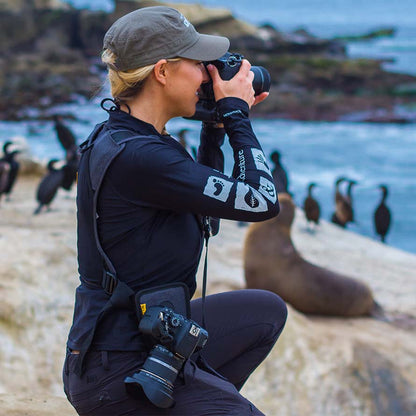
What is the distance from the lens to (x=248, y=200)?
6.84 feet

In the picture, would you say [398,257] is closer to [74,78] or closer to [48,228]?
[48,228]

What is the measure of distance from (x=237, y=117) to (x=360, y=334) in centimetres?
365

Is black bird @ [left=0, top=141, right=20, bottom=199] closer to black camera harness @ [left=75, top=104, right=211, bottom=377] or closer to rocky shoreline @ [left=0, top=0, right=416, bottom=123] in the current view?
black camera harness @ [left=75, top=104, right=211, bottom=377]

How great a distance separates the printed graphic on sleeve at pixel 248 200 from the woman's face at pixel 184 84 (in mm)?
331

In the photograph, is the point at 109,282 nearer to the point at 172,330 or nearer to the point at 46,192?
the point at 172,330

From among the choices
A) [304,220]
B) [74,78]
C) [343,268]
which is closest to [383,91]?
[74,78]

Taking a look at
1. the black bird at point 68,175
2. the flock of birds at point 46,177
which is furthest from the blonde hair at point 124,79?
the black bird at point 68,175

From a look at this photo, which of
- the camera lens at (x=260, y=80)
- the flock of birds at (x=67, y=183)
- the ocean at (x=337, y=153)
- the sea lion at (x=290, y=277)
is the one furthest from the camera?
the ocean at (x=337, y=153)

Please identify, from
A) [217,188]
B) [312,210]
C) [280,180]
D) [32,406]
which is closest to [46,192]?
[312,210]

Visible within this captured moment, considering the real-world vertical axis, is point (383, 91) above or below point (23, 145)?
below

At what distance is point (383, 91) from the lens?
27734 millimetres

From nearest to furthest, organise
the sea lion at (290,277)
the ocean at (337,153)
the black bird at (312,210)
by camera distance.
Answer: the sea lion at (290,277), the black bird at (312,210), the ocean at (337,153)

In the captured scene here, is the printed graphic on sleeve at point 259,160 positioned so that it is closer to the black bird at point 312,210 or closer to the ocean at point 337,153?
the black bird at point 312,210

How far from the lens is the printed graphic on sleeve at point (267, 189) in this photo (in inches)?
83.7
